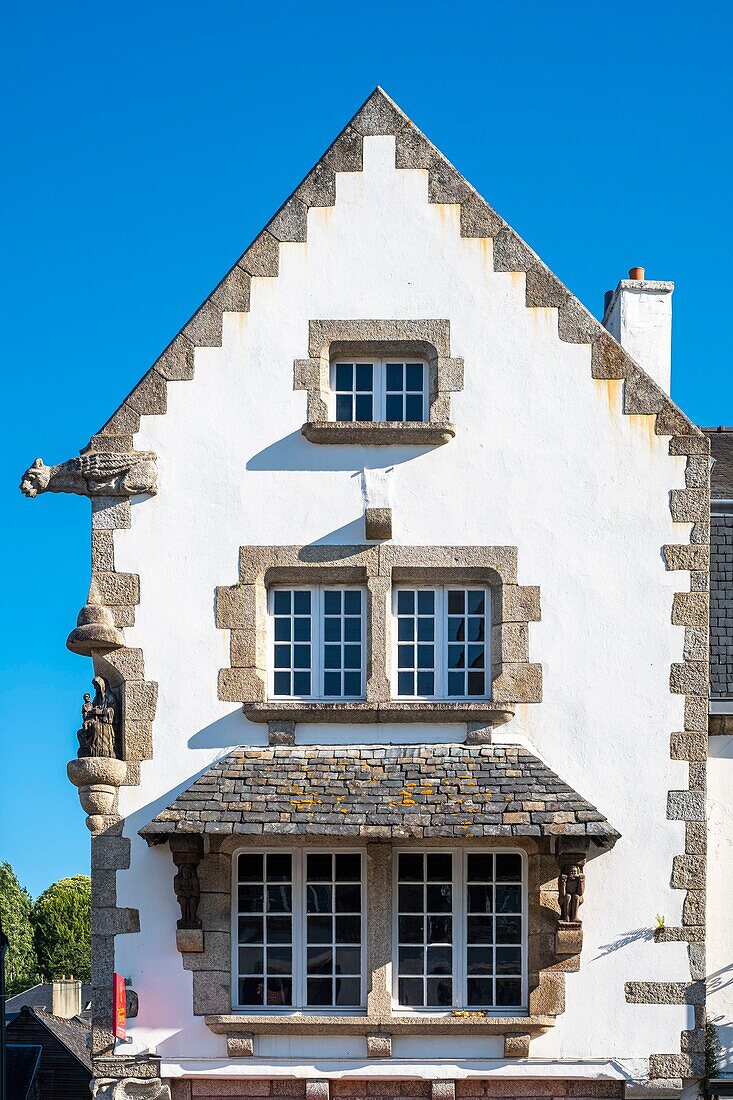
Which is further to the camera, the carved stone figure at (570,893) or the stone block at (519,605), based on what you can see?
the stone block at (519,605)

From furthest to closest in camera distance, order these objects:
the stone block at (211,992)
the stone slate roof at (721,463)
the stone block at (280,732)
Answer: the stone slate roof at (721,463)
the stone block at (280,732)
the stone block at (211,992)

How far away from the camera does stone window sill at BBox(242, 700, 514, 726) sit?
52.5 feet

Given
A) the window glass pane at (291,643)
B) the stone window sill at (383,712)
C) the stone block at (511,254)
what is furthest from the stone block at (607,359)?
the window glass pane at (291,643)

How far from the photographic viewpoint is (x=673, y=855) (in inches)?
626

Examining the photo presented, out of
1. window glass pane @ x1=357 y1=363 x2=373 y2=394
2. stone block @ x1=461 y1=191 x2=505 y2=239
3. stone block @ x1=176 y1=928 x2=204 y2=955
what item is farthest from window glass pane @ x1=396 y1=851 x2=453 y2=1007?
stone block @ x1=461 y1=191 x2=505 y2=239

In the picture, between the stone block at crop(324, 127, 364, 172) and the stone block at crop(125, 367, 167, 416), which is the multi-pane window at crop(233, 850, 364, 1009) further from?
the stone block at crop(324, 127, 364, 172)

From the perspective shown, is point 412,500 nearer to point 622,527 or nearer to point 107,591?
point 622,527

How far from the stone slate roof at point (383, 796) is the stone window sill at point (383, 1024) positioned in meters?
1.71

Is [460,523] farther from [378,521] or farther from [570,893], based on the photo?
[570,893]

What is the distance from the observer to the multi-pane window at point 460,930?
15750 mm

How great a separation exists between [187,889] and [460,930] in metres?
2.52

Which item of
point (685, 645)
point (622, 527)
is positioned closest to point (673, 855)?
point (685, 645)

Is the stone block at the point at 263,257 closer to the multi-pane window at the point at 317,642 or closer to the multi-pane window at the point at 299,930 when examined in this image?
the multi-pane window at the point at 317,642

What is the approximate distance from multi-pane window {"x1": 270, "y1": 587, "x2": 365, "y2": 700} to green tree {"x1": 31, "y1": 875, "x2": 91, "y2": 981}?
45.4m
